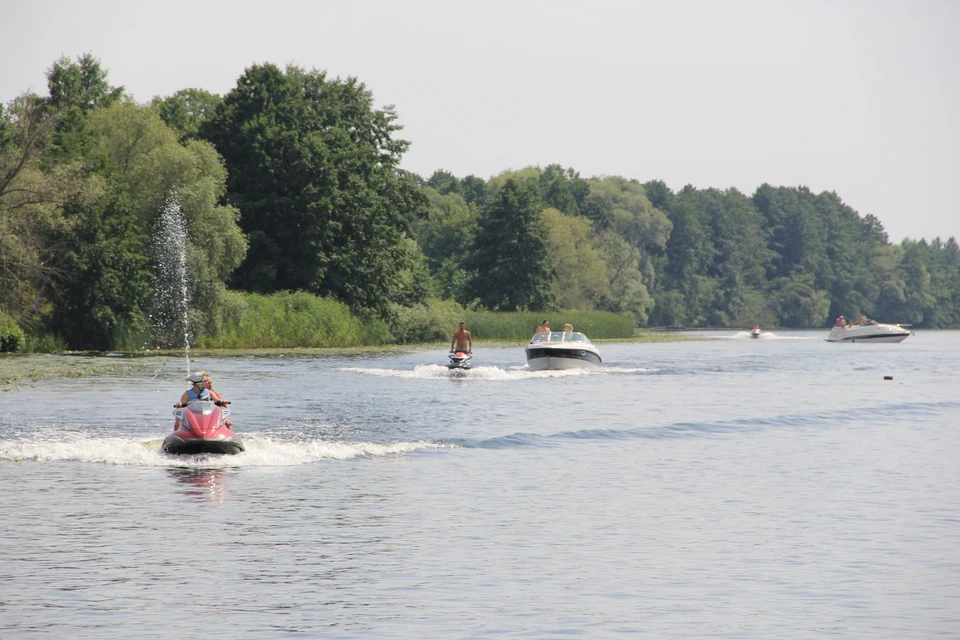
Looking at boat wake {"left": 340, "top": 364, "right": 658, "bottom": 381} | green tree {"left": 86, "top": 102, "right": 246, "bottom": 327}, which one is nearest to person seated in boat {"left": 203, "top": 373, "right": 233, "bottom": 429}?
boat wake {"left": 340, "top": 364, "right": 658, "bottom": 381}

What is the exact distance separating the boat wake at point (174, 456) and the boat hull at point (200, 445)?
6.1 inches

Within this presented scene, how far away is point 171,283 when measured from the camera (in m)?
66.2

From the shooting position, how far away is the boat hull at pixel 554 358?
183 ft

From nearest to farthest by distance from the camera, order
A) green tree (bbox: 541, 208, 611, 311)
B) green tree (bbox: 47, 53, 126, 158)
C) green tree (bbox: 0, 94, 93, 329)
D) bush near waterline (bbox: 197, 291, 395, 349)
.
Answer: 1. green tree (bbox: 0, 94, 93, 329)
2. bush near waterline (bbox: 197, 291, 395, 349)
3. green tree (bbox: 47, 53, 126, 158)
4. green tree (bbox: 541, 208, 611, 311)

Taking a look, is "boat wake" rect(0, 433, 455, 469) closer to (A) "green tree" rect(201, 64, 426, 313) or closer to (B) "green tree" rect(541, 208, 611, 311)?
(A) "green tree" rect(201, 64, 426, 313)

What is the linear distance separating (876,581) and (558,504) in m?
6.58

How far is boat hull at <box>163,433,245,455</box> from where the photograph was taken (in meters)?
24.8

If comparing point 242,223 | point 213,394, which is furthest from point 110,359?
point 213,394

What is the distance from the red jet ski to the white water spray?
1589 inches

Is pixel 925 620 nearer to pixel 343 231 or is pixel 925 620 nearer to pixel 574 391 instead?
pixel 574 391

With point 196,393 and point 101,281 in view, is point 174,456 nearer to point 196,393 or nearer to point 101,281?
point 196,393

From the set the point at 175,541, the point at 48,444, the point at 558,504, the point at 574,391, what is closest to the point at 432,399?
the point at 574,391

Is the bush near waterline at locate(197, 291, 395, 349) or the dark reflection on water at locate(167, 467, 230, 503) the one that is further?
the bush near waterline at locate(197, 291, 395, 349)

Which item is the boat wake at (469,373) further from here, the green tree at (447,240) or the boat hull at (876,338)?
the green tree at (447,240)
